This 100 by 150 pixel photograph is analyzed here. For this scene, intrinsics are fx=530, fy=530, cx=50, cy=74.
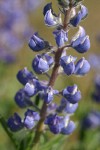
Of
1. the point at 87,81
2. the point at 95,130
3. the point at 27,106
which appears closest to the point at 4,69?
the point at 95,130

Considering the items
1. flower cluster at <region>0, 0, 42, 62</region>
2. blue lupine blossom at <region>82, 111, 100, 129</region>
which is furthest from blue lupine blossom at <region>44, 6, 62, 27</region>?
flower cluster at <region>0, 0, 42, 62</region>

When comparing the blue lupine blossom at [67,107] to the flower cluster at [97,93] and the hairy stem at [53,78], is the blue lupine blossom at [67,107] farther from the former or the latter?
the flower cluster at [97,93]

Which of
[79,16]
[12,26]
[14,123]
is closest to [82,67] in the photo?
[79,16]

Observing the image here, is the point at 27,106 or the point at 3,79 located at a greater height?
the point at 3,79

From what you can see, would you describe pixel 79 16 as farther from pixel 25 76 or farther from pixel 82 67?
pixel 25 76

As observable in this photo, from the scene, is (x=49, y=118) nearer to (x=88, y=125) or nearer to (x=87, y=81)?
(x=88, y=125)

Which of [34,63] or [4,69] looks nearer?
[34,63]

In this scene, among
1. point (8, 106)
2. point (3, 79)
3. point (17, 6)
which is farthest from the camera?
point (17, 6)
